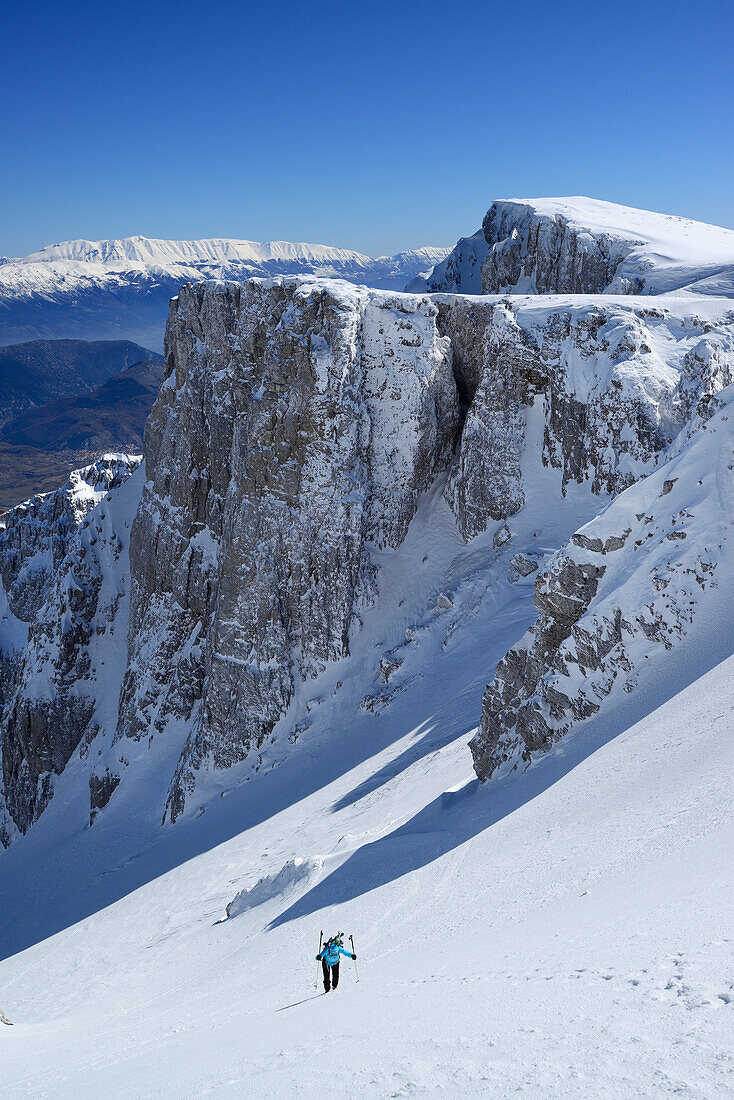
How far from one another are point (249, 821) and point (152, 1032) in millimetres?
18892

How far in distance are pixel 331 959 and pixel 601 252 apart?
48654mm

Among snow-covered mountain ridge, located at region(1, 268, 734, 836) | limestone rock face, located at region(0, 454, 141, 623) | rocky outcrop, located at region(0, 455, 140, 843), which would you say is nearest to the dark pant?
snow-covered mountain ridge, located at region(1, 268, 734, 836)

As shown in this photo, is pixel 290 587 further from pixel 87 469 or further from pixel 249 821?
pixel 87 469

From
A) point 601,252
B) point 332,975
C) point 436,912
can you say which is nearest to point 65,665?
point 436,912

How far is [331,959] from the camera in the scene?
39.7 ft

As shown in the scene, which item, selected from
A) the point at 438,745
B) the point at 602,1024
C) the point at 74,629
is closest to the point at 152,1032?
the point at 602,1024

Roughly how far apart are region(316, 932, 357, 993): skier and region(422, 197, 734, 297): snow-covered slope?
37463mm

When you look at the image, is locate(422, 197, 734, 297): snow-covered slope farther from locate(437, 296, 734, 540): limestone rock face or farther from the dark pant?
the dark pant

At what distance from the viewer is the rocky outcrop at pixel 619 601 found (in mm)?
17094

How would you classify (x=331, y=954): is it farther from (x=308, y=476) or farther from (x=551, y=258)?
(x=551, y=258)

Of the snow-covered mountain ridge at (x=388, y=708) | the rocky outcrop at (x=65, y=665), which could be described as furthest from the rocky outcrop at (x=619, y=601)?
the rocky outcrop at (x=65, y=665)

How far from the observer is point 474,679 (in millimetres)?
30172

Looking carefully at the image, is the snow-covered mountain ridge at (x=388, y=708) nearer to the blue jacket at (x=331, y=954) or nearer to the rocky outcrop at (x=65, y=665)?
the rocky outcrop at (x=65, y=665)

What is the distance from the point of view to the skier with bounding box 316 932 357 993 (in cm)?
1209
